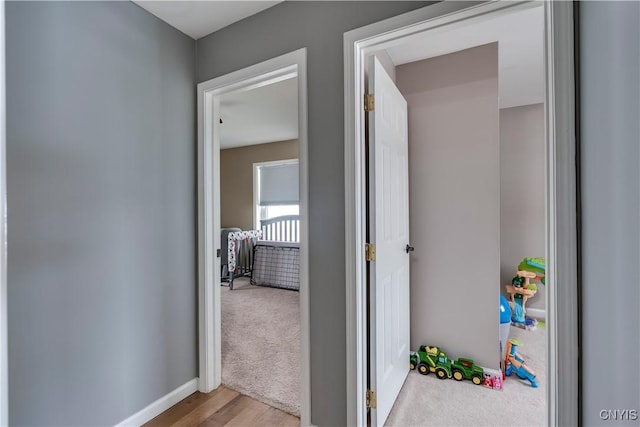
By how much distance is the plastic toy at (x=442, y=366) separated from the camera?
6.80 ft

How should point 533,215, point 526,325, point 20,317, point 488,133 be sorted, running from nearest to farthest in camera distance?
point 20,317, point 488,133, point 526,325, point 533,215

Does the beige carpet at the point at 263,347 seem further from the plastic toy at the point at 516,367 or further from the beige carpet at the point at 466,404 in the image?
the plastic toy at the point at 516,367

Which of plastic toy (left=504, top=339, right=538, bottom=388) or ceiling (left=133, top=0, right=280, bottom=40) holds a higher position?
ceiling (left=133, top=0, right=280, bottom=40)

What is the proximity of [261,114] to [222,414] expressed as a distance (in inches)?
135

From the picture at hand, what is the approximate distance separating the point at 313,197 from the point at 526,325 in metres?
2.93

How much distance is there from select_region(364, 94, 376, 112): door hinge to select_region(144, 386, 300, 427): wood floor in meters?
1.81

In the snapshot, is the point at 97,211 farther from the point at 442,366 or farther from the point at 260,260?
the point at 260,260

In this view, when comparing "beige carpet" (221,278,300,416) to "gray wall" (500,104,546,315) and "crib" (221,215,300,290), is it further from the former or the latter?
"gray wall" (500,104,546,315)

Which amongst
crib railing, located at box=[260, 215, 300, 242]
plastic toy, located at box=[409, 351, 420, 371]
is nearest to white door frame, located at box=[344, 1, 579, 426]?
plastic toy, located at box=[409, 351, 420, 371]

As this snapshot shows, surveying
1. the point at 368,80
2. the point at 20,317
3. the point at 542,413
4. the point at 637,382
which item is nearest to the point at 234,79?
the point at 368,80

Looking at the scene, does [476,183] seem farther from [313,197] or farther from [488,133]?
[313,197]

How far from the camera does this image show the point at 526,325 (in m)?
3.07

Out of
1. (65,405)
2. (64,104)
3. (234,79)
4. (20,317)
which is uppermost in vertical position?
(234,79)

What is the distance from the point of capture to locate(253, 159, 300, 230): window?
5793 mm
